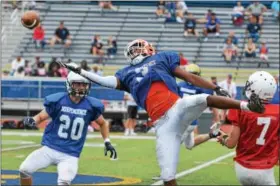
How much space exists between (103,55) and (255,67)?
497 centimetres

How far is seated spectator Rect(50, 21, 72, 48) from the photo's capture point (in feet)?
82.2

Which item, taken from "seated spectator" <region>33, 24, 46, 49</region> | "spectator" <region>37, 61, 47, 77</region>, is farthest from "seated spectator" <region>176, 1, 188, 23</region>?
"spectator" <region>37, 61, 47, 77</region>

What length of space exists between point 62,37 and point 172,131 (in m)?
19.3

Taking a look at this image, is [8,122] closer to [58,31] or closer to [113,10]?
[58,31]

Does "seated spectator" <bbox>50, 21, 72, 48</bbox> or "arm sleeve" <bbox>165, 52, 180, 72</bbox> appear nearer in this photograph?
"arm sleeve" <bbox>165, 52, 180, 72</bbox>

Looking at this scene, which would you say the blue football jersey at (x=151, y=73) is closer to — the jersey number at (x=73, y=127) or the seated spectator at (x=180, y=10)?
the jersey number at (x=73, y=127)

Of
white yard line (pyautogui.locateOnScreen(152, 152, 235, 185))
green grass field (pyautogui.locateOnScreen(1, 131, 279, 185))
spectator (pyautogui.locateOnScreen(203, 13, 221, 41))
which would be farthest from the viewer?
spectator (pyautogui.locateOnScreen(203, 13, 221, 41))

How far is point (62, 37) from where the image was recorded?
992 inches

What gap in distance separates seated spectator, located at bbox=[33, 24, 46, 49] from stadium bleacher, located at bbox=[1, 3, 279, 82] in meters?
0.20

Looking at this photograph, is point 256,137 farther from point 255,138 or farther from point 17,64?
point 17,64

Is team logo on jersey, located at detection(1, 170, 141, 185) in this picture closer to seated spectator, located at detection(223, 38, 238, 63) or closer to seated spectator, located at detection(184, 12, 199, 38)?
seated spectator, located at detection(223, 38, 238, 63)

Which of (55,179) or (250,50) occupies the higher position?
(250,50)

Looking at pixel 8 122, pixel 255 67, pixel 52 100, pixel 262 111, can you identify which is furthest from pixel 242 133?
pixel 255 67

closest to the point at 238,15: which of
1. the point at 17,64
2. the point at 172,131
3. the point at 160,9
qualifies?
the point at 160,9
